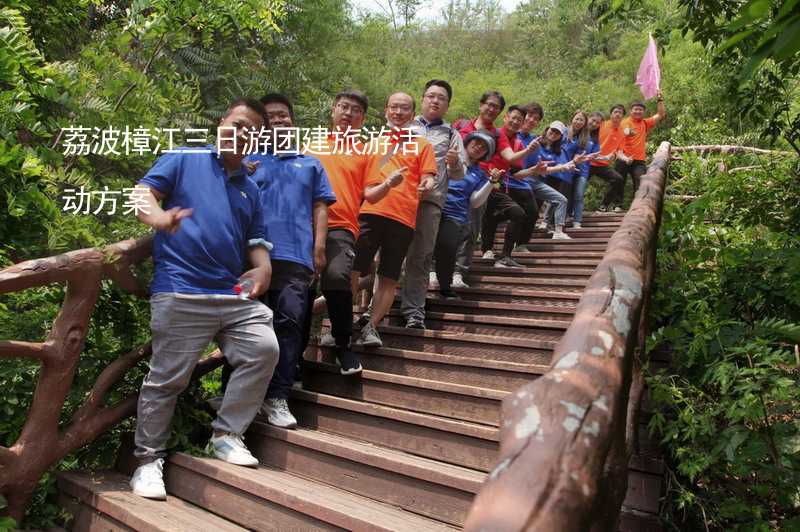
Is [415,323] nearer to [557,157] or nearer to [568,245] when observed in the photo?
[568,245]

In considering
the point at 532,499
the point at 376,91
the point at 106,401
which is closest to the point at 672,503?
the point at 532,499

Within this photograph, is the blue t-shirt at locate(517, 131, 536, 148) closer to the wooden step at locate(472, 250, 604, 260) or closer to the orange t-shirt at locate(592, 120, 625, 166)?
the wooden step at locate(472, 250, 604, 260)

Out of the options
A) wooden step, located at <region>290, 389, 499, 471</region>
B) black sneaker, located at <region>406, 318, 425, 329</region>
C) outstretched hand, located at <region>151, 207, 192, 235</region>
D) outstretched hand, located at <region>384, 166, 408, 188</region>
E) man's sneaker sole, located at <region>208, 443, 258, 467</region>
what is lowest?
man's sneaker sole, located at <region>208, 443, 258, 467</region>

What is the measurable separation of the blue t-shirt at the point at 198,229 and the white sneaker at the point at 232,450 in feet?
2.34

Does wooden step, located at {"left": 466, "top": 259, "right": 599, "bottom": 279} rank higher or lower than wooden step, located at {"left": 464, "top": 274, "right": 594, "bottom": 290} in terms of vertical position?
higher

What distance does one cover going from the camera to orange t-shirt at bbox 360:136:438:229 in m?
4.16

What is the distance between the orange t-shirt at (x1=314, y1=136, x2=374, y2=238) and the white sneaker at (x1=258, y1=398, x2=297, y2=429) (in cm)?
103

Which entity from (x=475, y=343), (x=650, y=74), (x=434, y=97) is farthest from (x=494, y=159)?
(x=650, y=74)

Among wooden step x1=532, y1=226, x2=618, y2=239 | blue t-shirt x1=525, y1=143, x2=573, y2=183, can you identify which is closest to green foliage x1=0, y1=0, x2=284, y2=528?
blue t-shirt x1=525, y1=143, x2=573, y2=183

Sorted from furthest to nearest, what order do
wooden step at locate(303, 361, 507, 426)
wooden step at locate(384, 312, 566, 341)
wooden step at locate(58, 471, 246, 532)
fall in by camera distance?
wooden step at locate(384, 312, 566, 341) → wooden step at locate(303, 361, 507, 426) → wooden step at locate(58, 471, 246, 532)

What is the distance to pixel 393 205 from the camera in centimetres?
418

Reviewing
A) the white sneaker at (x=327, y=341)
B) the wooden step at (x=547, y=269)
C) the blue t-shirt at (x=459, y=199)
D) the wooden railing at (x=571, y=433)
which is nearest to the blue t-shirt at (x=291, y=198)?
the white sneaker at (x=327, y=341)

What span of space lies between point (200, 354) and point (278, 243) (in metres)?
0.72

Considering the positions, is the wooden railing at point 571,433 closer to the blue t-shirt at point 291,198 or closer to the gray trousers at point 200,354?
the gray trousers at point 200,354
